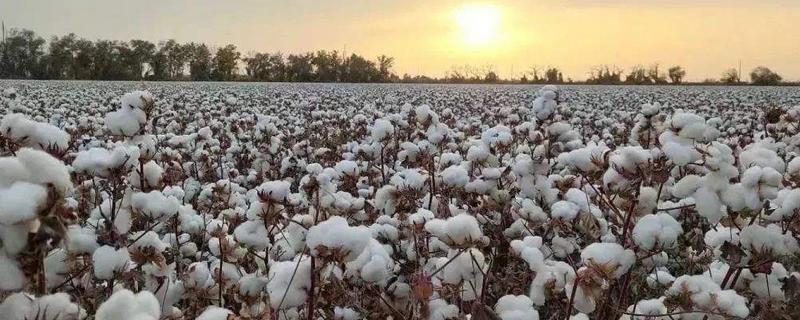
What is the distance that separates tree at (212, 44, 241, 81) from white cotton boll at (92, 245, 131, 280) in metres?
79.8

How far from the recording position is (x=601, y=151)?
2.79 metres

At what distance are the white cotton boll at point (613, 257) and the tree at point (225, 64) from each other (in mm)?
80193

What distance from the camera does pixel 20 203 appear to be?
1033 mm

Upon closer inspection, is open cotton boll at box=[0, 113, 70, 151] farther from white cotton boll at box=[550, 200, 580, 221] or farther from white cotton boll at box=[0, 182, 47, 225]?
white cotton boll at box=[550, 200, 580, 221]

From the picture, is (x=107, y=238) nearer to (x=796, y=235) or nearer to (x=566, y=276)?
(x=566, y=276)

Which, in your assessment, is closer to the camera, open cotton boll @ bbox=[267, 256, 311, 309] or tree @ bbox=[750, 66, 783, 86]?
open cotton boll @ bbox=[267, 256, 311, 309]

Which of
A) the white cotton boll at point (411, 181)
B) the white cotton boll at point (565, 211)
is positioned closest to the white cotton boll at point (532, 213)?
the white cotton boll at point (565, 211)

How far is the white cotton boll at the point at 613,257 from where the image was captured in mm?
2080

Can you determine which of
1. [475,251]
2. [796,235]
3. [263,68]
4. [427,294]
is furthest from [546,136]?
[263,68]

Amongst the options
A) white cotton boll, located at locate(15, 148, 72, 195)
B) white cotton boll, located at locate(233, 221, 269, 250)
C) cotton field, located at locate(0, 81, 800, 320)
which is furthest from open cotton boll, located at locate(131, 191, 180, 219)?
white cotton boll, located at locate(15, 148, 72, 195)

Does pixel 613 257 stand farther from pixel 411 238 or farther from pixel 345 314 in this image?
pixel 411 238

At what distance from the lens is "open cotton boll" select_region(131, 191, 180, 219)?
2.58 meters

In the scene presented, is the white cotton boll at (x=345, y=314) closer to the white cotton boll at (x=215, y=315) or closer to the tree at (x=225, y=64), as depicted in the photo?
the white cotton boll at (x=215, y=315)

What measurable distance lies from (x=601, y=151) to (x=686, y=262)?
168 cm
